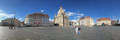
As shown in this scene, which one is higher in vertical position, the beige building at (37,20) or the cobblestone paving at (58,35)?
the beige building at (37,20)

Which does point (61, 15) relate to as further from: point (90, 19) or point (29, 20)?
point (29, 20)

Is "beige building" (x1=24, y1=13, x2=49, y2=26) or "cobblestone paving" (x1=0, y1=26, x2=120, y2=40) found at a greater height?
"beige building" (x1=24, y1=13, x2=49, y2=26)

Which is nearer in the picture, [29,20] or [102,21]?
[29,20]

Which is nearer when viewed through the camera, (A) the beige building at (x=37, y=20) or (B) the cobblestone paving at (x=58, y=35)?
(B) the cobblestone paving at (x=58, y=35)

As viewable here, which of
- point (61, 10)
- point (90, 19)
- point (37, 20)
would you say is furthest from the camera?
point (61, 10)

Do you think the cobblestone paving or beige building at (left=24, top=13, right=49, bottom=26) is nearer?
the cobblestone paving

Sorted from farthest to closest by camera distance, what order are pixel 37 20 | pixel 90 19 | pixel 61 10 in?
pixel 61 10 → pixel 90 19 → pixel 37 20

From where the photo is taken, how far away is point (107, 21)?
19088 cm

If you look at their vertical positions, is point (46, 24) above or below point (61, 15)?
below

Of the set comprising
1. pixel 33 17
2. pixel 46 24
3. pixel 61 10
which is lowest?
pixel 46 24

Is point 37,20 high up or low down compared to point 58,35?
up

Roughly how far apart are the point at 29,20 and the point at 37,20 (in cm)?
1076

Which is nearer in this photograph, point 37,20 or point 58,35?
point 58,35

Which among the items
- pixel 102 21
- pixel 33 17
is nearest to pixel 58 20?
pixel 33 17
